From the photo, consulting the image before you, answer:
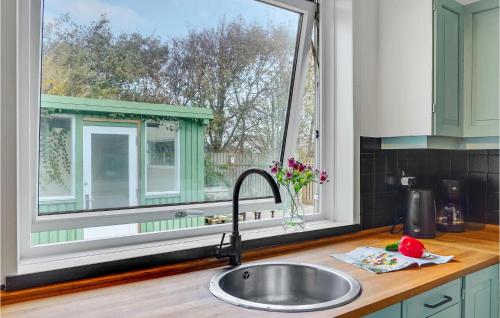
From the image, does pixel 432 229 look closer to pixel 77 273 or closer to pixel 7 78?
pixel 77 273

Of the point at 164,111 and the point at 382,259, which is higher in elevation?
the point at 164,111

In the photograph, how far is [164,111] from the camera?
1687mm

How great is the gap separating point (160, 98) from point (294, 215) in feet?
2.85

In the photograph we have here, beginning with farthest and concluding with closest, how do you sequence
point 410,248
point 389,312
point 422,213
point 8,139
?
point 422,213 → point 410,248 → point 389,312 → point 8,139

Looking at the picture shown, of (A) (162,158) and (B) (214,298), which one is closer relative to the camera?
(B) (214,298)

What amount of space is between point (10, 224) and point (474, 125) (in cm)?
230

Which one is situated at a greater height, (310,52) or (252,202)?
(310,52)

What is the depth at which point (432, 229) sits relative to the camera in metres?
2.09

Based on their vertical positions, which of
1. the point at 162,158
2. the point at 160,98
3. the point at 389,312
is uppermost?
the point at 160,98

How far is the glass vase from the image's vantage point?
1893mm

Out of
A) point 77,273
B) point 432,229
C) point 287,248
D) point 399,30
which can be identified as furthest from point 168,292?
point 399,30

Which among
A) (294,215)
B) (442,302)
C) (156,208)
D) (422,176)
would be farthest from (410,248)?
(156,208)

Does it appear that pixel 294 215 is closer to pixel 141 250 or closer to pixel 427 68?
pixel 141 250

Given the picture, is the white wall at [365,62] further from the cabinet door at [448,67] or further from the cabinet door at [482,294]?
the cabinet door at [482,294]
